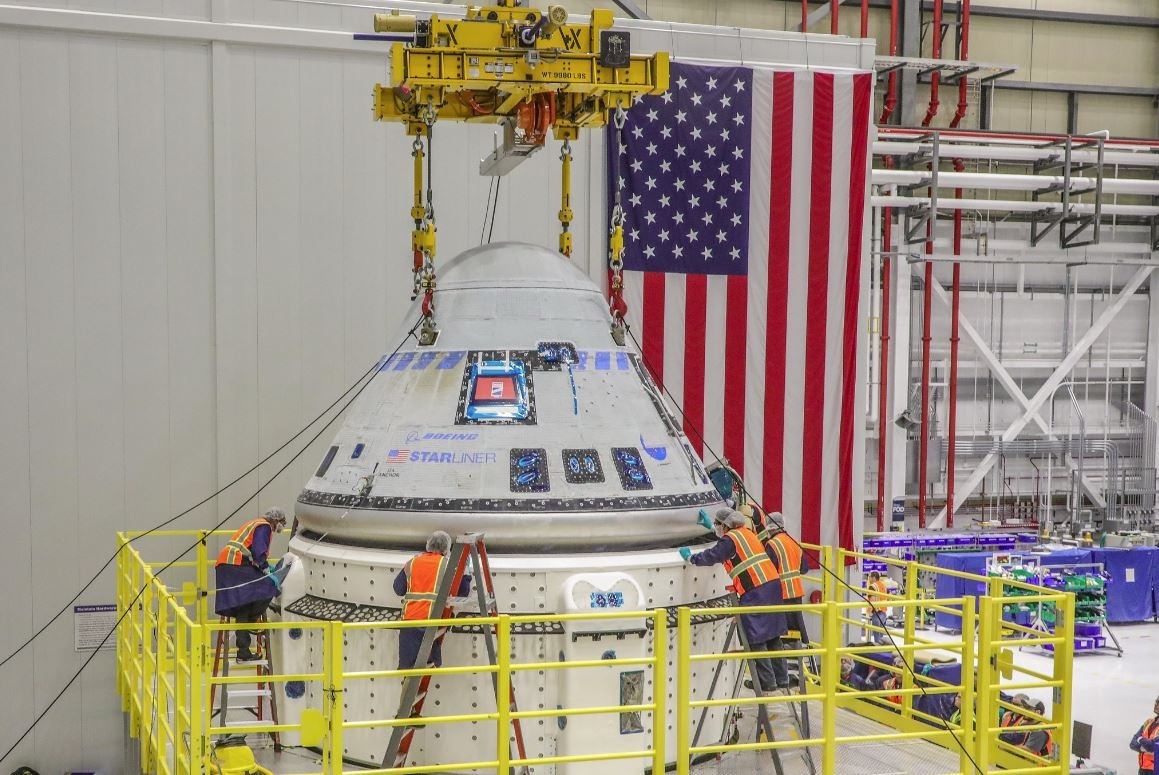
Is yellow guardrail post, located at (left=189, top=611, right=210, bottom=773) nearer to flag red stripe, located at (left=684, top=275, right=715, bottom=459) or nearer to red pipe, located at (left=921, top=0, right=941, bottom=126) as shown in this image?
flag red stripe, located at (left=684, top=275, right=715, bottom=459)

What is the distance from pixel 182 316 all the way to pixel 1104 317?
21008 millimetres

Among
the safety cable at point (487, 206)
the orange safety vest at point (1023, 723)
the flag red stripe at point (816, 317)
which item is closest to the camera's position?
the orange safety vest at point (1023, 723)

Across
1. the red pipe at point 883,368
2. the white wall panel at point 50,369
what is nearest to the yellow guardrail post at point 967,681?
the white wall panel at point 50,369

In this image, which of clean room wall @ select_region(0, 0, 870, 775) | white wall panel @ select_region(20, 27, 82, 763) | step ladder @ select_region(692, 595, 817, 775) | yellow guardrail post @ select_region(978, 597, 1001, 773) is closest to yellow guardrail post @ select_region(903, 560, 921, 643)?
step ladder @ select_region(692, 595, 817, 775)

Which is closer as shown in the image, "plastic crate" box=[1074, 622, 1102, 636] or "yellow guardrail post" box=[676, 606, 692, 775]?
"yellow guardrail post" box=[676, 606, 692, 775]

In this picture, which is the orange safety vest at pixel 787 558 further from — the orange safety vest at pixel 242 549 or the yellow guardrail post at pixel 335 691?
the orange safety vest at pixel 242 549

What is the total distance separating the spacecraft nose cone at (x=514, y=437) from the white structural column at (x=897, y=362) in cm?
1479

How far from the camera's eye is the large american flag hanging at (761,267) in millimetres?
14156

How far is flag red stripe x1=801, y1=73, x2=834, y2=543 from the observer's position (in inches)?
574

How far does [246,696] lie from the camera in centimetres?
985

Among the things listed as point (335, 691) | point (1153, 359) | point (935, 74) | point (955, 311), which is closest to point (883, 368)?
point (955, 311)

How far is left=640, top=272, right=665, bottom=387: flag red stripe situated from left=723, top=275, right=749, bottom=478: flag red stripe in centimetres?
87

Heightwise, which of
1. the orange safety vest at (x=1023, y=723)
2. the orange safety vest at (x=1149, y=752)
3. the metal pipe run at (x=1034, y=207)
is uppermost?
the metal pipe run at (x=1034, y=207)

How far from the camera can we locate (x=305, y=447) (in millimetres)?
12984
